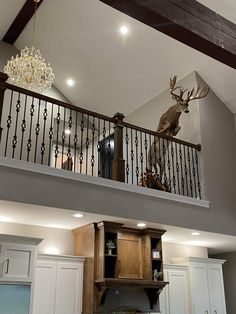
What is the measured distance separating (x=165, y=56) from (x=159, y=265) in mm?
4038

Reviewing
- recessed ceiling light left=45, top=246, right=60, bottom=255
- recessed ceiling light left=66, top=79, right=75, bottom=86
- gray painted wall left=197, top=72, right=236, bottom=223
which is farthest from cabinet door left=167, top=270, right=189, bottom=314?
recessed ceiling light left=66, top=79, right=75, bottom=86

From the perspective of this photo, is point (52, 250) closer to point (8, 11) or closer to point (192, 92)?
point (192, 92)

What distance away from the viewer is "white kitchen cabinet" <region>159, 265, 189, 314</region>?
6508mm

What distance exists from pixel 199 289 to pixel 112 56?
16.3 feet

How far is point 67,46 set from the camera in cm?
812

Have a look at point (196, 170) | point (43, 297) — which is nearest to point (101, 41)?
point (196, 170)

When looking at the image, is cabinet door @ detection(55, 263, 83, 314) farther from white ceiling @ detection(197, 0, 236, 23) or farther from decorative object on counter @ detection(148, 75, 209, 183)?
white ceiling @ detection(197, 0, 236, 23)

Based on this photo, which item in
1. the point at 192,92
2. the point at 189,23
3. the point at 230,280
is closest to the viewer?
the point at 189,23

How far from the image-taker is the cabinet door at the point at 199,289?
6773 mm

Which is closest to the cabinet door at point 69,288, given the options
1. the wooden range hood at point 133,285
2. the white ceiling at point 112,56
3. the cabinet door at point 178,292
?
the wooden range hood at point 133,285

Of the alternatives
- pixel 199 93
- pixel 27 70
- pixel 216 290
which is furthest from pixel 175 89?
pixel 216 290

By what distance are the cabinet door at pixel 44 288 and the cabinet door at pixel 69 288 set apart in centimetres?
8

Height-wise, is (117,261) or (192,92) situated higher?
(192,92)

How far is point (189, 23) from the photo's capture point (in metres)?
3.21
